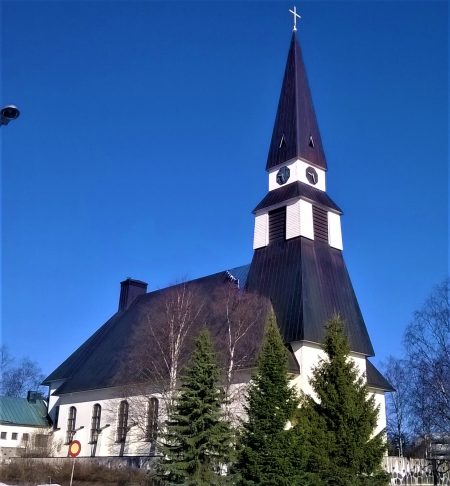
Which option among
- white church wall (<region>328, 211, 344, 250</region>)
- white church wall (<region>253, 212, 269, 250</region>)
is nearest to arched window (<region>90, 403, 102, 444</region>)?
white church wall (<region>253, 212, 269, 250</region>)

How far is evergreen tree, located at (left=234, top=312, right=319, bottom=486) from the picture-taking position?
62.6 feet

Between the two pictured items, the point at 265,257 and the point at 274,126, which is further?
the point at 274,126

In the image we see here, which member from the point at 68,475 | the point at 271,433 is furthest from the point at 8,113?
the point at 68,475

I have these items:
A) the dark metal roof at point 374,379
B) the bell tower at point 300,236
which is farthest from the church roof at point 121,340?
the dark metal roof at point 374,379

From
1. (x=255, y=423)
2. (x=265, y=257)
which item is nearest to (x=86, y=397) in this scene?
(x=265, y=257)

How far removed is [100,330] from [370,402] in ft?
109

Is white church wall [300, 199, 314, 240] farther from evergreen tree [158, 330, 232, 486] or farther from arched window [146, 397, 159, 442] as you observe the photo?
evergreen tree [158, 330, 232, 486]

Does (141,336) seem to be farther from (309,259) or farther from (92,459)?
(309,259)

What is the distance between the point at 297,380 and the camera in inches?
1222

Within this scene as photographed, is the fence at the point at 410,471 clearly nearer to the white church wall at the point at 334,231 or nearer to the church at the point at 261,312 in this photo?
the church at the point at 261,312

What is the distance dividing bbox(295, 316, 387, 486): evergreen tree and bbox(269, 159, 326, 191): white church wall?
1814cm

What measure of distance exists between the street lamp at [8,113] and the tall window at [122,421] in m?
29.0

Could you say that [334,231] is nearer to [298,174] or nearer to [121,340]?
[298,174]

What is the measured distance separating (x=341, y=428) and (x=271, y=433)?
295 cm
